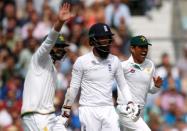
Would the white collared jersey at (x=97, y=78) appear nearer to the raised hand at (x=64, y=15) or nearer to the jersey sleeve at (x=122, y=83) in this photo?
the jersey sleeve at (x=122, y=83)

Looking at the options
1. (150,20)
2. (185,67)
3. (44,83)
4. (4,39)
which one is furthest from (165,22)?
(44,83)

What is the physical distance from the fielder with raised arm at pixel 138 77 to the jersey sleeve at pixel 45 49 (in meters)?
1.95

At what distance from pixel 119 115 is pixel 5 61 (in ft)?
24.8

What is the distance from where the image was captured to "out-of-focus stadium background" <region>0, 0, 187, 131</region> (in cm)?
1883

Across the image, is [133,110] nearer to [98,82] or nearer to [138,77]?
[98,82]

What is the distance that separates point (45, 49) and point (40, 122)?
3.50ft

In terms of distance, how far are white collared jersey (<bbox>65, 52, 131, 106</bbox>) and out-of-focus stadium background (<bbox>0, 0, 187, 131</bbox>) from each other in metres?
5.50

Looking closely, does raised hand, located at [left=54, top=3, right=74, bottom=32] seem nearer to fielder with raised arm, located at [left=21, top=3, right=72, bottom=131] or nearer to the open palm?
the open palm

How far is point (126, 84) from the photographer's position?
1276cm

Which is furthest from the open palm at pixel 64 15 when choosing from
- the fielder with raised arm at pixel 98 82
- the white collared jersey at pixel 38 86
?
the fielder with raised arm at pixel 98 82

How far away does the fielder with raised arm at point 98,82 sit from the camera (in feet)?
41.5

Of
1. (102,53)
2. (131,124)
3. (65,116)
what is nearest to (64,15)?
(102,53)

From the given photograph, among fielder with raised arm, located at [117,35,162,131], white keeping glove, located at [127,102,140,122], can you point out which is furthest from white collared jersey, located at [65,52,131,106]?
fielder with raised arm, located at [117,35,162,131]

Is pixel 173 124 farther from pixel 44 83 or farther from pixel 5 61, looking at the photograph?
pixel 44 83
